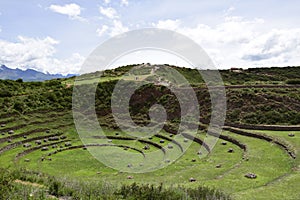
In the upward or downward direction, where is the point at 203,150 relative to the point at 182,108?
downward

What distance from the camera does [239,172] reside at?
20.9m

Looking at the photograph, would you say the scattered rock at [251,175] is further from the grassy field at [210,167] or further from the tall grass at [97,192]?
the tall grass at [97,192]

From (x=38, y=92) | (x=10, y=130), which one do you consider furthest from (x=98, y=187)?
(x=38, y=92)

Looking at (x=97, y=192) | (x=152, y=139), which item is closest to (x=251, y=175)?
(x=97, y=192)

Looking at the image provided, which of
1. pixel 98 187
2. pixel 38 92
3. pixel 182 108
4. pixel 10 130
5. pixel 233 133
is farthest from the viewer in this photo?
pixel 38 92

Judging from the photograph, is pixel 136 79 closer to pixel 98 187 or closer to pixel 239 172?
pixel 239 172

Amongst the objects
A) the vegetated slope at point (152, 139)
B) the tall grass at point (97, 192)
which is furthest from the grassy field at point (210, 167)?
the tall grass at point (97, 192)

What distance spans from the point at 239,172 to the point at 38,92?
45.7 meters

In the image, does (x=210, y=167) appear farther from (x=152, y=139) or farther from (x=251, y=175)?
(x=152, y=139)

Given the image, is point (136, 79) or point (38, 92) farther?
point (136, 79)

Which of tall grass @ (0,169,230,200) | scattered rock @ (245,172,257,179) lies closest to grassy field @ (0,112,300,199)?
scattered rock @ (245,172,257,179)

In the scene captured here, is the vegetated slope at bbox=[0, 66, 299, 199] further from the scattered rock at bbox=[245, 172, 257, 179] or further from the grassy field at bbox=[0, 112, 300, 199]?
the scattered rock at bbox=[245, 172, 257, 179]

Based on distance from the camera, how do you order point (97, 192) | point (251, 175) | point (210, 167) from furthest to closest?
1. point (210, 167)
2. point (251, 175)
3. point (97, 192)

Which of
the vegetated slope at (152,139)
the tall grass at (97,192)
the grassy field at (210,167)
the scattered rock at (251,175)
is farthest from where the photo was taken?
the vegetated slope at (152,139)
